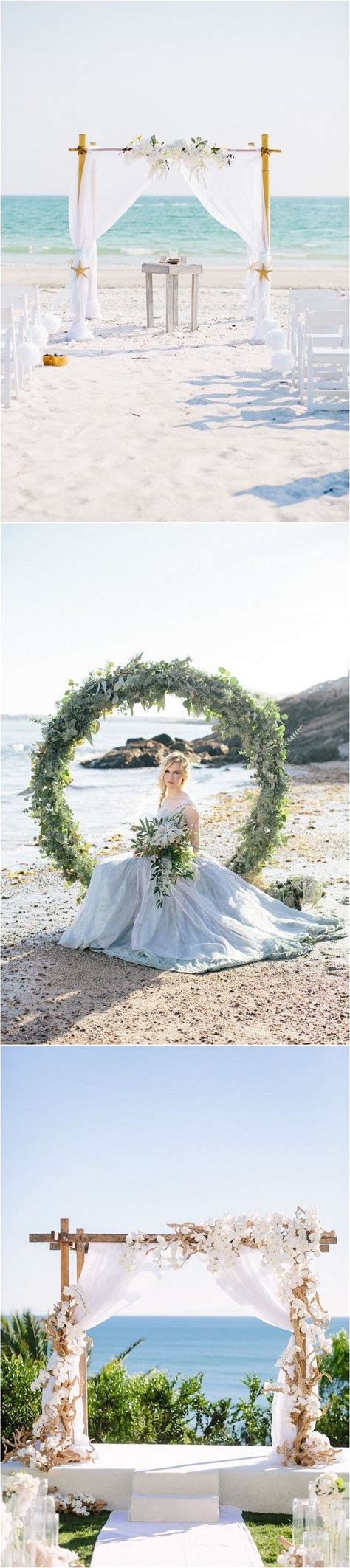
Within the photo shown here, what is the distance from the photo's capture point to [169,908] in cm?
745

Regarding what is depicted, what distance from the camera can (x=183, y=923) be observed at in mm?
7480

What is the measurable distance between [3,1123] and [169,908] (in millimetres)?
5379

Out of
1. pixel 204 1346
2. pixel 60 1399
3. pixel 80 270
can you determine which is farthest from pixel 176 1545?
pixel 204 1346

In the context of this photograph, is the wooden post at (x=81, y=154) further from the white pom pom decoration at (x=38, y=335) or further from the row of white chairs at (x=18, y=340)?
the white pom pom decoration at (x=38, y=335)

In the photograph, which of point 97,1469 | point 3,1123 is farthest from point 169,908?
point 3,1123

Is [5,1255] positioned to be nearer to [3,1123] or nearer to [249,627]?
[3,1123]

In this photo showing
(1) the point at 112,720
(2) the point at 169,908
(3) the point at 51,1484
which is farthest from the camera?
(1) the point at 112,720

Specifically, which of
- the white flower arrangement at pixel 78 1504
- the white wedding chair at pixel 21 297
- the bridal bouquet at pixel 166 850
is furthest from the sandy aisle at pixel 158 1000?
the white wedding chair at pixel 21 297

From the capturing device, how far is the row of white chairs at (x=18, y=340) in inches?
352

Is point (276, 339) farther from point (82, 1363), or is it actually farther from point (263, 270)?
point (82, 1363)

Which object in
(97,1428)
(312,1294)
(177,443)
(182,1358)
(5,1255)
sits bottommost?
(182,1358)

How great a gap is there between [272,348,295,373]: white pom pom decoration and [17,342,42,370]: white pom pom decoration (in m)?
1.73

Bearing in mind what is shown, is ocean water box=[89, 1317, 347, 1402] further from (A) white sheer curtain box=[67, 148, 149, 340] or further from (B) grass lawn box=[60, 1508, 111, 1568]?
(A) white sheer curtain box=[67, 148, 149, 340]

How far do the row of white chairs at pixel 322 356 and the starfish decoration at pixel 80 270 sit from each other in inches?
72.9
